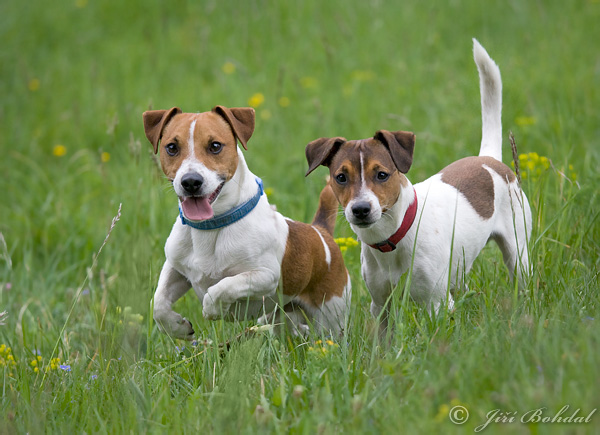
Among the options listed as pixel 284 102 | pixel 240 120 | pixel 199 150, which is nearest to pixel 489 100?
pixel 240 120

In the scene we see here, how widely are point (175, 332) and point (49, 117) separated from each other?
6.88m

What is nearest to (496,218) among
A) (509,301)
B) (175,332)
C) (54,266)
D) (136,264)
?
(509,301)

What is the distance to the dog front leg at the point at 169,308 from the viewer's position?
4492 millimetres

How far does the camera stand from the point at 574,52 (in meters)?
9.24

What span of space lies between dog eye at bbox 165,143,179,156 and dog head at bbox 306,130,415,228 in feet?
2.63

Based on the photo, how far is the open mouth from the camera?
4.20 m

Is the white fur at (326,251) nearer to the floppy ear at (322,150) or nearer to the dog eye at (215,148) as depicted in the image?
the floppy ear at (322,150)

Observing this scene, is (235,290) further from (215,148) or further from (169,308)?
(215,148)

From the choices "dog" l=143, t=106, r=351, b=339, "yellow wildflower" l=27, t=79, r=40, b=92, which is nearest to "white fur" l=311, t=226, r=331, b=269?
"dog" l=143, t=106, r=351, b=339

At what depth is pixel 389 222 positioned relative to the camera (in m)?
4.45

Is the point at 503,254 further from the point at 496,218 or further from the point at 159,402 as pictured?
the point at 159,402

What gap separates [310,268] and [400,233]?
27.5 inches

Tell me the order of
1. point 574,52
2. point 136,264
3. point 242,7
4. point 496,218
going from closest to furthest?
point 136,264 < point 496,218 < point 574,52 < point 242,7

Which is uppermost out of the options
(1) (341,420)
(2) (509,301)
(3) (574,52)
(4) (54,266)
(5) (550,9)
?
(5) (550,9)
